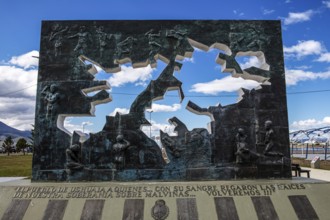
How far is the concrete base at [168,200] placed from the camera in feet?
23.3

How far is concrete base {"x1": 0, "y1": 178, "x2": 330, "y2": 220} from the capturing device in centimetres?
711

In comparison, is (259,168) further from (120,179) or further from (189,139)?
(120,179)

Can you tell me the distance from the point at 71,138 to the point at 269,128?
5.84 meters

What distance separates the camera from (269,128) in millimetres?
9031

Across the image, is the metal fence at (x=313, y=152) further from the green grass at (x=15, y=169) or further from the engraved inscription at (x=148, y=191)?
the green grass at (x=15, y=169)

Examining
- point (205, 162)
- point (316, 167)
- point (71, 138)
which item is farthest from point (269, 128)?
point (316, 167)

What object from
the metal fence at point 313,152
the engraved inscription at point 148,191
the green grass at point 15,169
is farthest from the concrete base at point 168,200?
the metal fence at point 313,152

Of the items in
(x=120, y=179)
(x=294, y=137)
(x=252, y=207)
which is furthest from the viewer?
(x=294, y=137)

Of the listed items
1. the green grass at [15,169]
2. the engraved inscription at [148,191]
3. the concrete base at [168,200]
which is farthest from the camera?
the green grass at [15,169]

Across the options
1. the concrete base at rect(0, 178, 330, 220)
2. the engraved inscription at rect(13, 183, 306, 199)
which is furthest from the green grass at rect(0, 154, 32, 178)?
the concrete base at rect(0, 178, 330, 220)

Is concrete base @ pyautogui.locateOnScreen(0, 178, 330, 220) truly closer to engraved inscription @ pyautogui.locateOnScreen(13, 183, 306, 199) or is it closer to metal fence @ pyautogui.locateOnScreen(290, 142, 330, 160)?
engraved inscription @ pyautogui.locateOnScreen(13, 183, 306, 199)

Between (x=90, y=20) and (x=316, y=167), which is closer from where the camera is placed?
(x=90, y=20)

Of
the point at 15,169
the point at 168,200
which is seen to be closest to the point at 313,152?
the point at 15,169

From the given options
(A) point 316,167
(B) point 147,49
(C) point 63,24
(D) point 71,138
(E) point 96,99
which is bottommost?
(A) point 316,167
